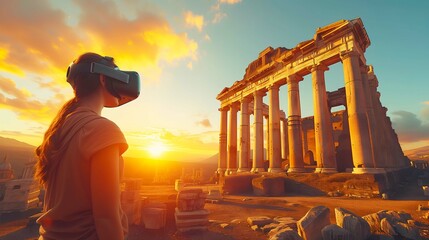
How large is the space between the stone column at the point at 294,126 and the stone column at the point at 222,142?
375 inches

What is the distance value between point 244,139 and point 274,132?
495 centimetres

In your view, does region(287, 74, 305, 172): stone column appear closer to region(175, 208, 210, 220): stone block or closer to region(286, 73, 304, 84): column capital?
region(286, 73, 304, 84): column capital

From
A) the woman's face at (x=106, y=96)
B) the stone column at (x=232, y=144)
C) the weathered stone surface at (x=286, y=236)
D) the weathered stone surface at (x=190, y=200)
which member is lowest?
the weathered stone surface at (x=286, y=236)

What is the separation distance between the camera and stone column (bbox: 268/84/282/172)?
15.5 metres

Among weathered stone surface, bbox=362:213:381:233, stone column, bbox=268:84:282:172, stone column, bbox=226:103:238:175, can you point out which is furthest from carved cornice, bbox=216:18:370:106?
weathered stone surface, bbox=362:213:381:233

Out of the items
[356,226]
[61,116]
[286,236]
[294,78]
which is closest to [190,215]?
[286,236]

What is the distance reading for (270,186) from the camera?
12.4 m

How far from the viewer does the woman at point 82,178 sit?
40.3 inches

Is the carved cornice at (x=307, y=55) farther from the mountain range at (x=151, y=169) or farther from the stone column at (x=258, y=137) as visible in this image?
the mountain range at (x=151, y=169)

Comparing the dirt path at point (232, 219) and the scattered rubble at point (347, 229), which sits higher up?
the scattered rubble at point (347, 229)

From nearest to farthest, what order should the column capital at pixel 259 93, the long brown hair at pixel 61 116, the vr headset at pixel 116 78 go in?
1. the long brown hair at pixel 61 116
2. the vr headset at pixel 116 78
3. the column capital at pixel 259 93

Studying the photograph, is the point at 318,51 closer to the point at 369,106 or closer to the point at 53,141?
the point at 369,106

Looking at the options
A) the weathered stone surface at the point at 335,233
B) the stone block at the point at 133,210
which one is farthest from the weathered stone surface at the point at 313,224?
the stone block at the point at 133,210

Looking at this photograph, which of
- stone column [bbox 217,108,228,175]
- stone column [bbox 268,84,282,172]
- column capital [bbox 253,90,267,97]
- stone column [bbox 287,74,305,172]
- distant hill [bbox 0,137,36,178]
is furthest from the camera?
distant hill [bbox 0,137,36,178]
